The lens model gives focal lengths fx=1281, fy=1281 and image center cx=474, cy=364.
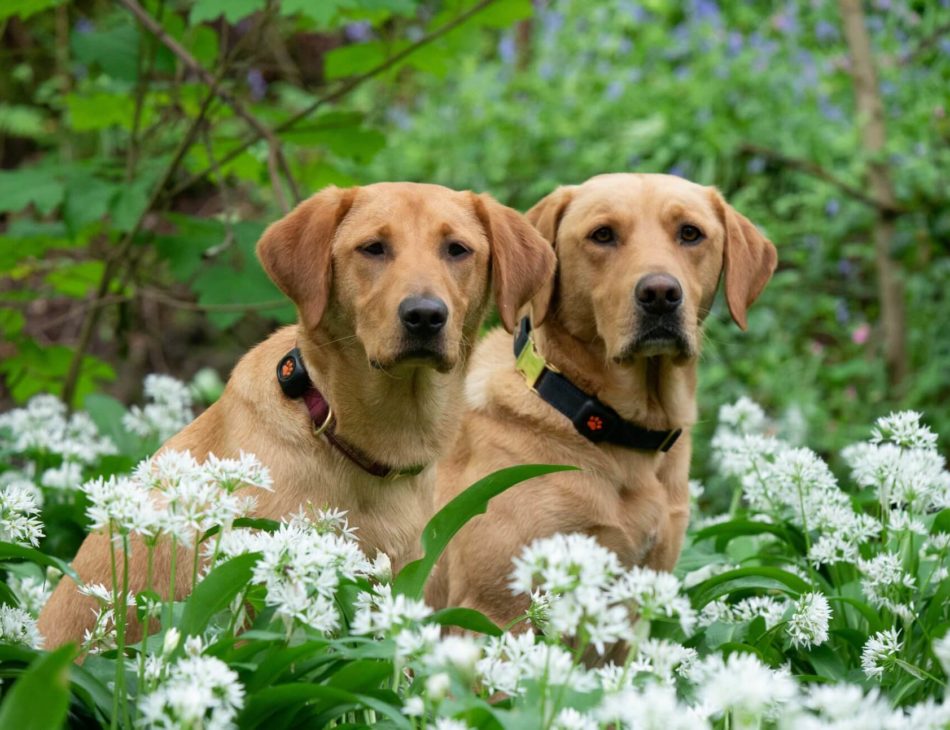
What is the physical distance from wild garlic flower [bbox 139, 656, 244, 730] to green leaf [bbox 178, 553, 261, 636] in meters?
0.21

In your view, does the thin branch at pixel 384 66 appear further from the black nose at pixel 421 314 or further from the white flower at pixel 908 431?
the white flower at pixel 908 431

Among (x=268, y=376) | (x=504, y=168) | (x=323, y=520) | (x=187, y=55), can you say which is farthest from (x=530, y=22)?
(x=323, y=520)

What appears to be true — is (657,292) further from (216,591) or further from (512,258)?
(216,591)

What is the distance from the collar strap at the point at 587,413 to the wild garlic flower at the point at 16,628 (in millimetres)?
1847

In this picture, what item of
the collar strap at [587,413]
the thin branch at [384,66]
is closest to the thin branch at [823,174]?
the thin branch at [384,66]

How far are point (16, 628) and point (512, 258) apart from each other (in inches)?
71.4

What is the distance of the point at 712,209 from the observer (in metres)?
4.18

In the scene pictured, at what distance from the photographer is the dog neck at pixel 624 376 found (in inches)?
159

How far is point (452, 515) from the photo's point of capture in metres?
2.70

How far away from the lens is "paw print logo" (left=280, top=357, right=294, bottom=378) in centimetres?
359

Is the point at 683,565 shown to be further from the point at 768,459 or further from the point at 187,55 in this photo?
the point at 187,55

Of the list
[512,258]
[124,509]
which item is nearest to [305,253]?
[512,258]

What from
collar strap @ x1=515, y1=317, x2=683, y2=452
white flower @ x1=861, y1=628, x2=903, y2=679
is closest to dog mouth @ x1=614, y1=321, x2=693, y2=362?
collar strap @ x1=515, y1=317, x2=683, y2=452

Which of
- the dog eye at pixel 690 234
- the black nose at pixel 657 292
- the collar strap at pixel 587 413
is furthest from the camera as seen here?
the dog eye at pixel 690 234
